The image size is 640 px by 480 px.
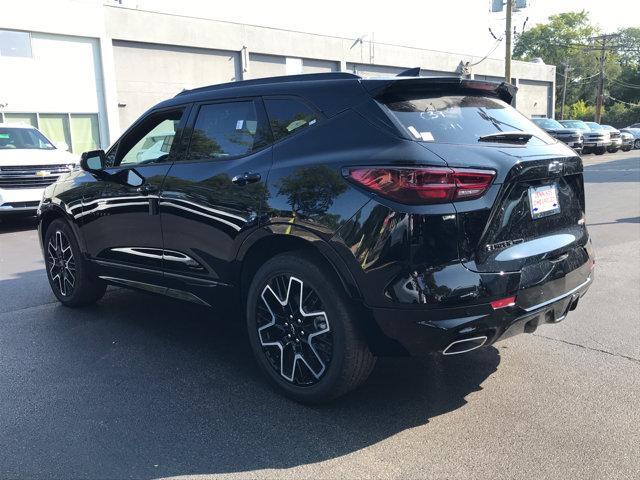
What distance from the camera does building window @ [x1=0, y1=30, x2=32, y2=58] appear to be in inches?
874

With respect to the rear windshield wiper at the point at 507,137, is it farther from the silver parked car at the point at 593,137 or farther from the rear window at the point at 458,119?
the silver parked car at the point at 593,137

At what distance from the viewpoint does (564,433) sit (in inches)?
122

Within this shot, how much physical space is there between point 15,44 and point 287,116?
2300cm


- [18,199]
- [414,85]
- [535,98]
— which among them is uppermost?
[535,98]

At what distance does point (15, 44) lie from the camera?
73.8ft

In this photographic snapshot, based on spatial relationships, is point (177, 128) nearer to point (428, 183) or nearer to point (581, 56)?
point (428, 183)

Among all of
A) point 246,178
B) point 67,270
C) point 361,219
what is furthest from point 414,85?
point 67,270

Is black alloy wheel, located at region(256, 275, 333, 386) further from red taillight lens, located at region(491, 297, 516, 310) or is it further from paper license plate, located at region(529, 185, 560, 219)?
paper license plate, located at region(529, 185, 560, 219)

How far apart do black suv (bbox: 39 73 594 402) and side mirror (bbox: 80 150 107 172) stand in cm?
76

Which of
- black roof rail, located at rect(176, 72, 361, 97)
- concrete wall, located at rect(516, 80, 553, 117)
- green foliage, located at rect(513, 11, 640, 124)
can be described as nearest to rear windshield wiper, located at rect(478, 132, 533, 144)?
black roof rail, located at rect(176, 72, 361, 97)

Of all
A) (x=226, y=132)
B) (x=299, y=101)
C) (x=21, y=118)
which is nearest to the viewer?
(x=299, y=101)

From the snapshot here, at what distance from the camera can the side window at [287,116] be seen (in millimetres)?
3477

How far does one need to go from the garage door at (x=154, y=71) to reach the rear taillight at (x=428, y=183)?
25498mm

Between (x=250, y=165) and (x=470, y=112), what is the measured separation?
1350 mm
